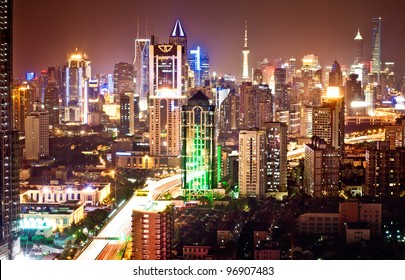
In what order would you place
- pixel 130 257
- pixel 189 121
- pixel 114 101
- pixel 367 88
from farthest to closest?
pixel 114 101 → pixel 367 88 → pixel 189 121 → pixel 130 257

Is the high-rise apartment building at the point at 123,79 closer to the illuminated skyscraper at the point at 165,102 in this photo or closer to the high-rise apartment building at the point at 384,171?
the illuminated skyscraper at the point at 165,102

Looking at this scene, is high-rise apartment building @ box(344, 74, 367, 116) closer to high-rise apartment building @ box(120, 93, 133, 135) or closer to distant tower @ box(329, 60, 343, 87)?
distant tower @ box(329, 60, 343, 87)

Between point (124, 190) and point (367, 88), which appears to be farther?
point (367, 88)

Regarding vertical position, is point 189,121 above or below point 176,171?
above

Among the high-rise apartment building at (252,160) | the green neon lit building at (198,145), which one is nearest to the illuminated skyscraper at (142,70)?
the green neon lit building at (198,145)
